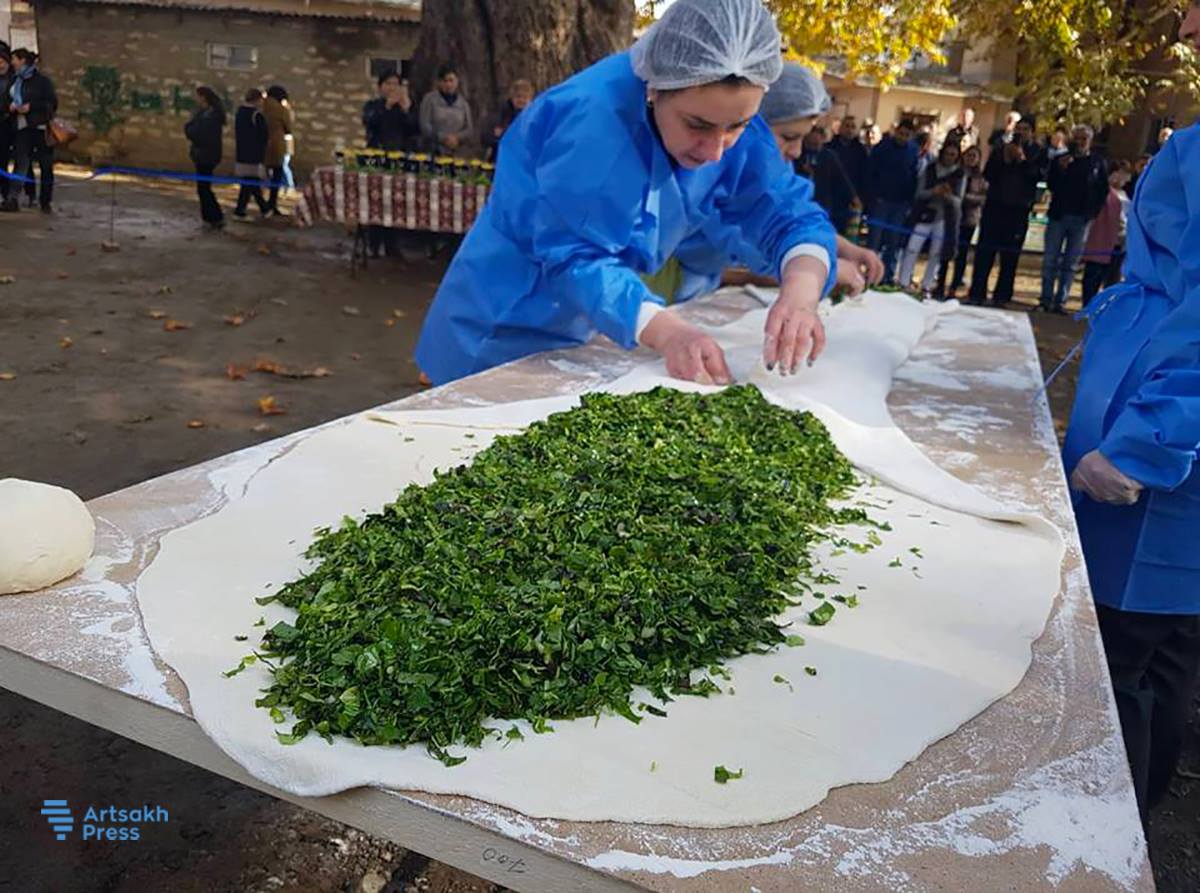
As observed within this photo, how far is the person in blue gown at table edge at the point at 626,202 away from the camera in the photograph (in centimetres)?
222

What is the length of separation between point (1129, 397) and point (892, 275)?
8.28 m

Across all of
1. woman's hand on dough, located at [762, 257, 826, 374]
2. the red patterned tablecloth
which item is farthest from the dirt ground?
woman's hand on dough, located at [762, 257, 826, 374]

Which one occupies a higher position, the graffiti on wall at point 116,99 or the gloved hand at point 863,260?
the graffiti on wall at point 116,99

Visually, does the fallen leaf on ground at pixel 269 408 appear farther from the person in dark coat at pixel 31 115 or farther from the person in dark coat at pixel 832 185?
the person in dark coat at pixel 31 115

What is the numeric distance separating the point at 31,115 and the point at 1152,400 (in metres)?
10.9

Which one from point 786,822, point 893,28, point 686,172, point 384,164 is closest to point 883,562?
point 786,822

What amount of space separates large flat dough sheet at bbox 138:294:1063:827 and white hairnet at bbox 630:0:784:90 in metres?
0.83

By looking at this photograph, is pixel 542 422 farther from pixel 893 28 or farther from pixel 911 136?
pixel 893 28

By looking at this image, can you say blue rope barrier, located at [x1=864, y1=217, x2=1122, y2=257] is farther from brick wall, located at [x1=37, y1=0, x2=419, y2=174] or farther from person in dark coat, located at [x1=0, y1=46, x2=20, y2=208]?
brick wall, located at [x1=37, y1=0, x2=419, y2=174]

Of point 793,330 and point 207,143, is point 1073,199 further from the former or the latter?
point 207,143

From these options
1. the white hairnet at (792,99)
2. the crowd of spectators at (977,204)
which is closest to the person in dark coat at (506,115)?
the crowd of spectators at (977,204)

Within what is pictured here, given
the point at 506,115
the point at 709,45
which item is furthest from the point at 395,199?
the point at 709,45

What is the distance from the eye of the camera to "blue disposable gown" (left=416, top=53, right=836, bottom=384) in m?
2.28

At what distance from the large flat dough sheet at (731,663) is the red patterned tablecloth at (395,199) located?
6.32 metres
